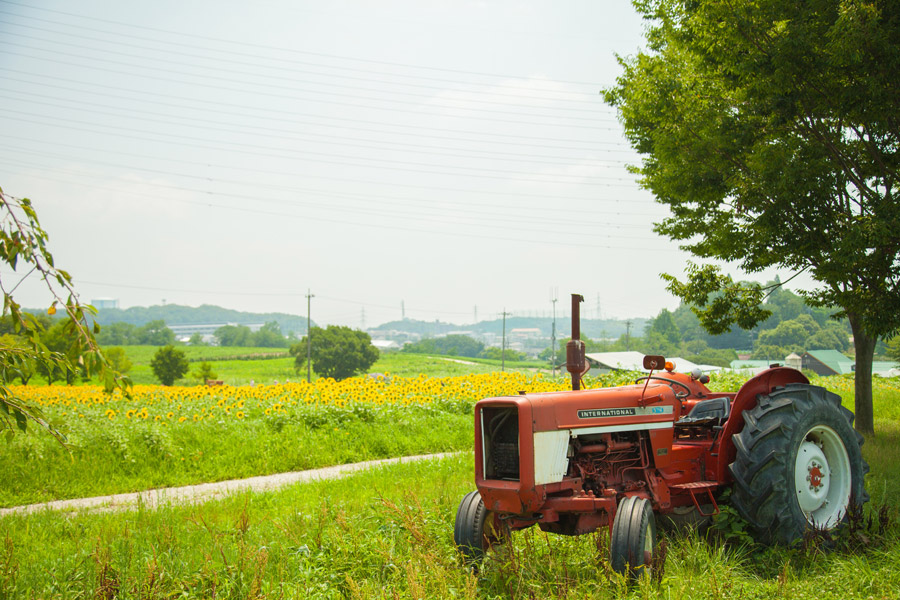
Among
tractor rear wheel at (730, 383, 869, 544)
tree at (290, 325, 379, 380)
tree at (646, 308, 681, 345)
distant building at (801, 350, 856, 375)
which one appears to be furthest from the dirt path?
tree at (290, 325, 379, 380)

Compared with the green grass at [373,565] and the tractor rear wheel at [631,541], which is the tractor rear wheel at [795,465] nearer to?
the green grass at [373,565]

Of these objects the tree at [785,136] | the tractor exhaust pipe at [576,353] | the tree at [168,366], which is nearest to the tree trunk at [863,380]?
the tree at [785,136]

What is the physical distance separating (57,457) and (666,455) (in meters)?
8.27

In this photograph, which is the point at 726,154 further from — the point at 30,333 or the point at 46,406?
the point at 46,406

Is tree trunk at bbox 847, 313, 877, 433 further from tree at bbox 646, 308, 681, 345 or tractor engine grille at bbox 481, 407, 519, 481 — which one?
tree at bbox 646, 308, 681, 345

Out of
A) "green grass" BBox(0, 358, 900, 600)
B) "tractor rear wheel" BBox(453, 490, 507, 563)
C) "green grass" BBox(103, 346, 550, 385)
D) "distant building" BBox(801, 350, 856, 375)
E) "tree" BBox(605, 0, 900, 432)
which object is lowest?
"green grass" BBox(103, 346, 550, 385)

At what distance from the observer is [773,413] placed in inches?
211

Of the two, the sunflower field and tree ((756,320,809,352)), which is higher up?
tree ((756,320,809,352))

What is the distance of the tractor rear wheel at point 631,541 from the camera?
14.3ft

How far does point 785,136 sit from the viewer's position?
8.47 meters

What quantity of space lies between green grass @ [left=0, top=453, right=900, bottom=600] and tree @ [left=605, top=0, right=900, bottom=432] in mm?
3553

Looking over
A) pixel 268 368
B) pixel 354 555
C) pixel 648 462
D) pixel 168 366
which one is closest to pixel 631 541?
pixel 648 462

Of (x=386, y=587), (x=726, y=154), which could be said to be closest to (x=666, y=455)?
(x=386, y=587)

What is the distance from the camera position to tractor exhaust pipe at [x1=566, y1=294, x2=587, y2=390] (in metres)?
4.98
